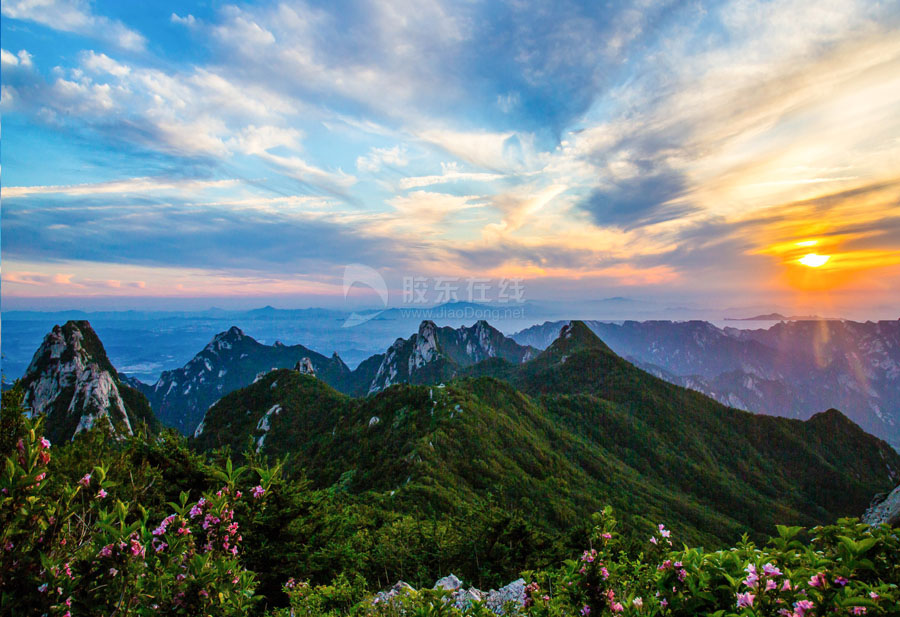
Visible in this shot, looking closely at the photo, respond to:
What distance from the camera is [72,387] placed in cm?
8394

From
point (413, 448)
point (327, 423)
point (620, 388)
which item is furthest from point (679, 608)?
point (620, 388)

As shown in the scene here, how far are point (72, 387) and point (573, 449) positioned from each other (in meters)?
112

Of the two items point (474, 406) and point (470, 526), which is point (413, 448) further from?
point (470, 526)

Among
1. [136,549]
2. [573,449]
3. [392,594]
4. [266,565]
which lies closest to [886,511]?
[392,594]

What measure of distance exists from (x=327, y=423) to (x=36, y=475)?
233ft

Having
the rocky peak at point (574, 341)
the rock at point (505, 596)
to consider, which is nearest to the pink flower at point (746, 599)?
the rock at point (505, 596)

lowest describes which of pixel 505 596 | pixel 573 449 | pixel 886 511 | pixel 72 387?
pixel 573 449

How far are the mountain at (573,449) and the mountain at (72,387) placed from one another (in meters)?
21.7

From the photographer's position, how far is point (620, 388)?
347ft

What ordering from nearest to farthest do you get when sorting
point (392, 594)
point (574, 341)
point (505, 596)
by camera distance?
point (392, 594) → point (505, 596) → point (574, 341)

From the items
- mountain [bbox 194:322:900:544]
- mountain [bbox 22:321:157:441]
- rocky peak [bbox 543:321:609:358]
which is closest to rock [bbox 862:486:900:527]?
mountain [bbox 194:322:900:544]

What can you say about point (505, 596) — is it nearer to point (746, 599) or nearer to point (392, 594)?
point (392, 594)

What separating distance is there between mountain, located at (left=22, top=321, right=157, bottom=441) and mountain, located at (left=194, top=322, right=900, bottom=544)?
71.3 feet

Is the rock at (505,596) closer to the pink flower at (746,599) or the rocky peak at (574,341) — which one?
the pink flower at (746,599)
